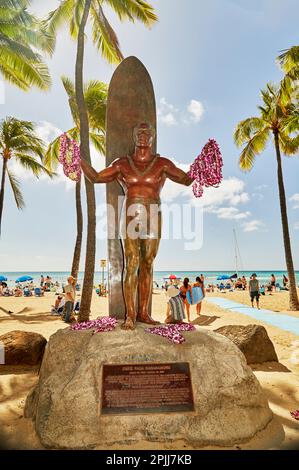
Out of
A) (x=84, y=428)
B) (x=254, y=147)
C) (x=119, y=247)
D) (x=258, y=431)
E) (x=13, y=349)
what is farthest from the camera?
(x=254, y=147)

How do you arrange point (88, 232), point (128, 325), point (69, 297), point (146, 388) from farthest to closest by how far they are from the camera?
point (69, 297) < point (88, 232) < point (128, 325) < point (146, 388)

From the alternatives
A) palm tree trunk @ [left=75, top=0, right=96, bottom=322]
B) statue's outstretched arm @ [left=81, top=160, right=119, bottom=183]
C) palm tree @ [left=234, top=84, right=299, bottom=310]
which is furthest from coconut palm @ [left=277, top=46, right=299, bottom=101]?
statue's outstretched arm @ [left=81, top=160, right=119, bottom=183]

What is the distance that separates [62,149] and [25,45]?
11263mm

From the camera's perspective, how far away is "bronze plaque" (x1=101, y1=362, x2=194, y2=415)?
2.89 m

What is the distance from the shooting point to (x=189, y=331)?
12.0 ft

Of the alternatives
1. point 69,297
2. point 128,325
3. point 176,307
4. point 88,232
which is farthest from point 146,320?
point 69,297

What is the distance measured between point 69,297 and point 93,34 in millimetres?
10537

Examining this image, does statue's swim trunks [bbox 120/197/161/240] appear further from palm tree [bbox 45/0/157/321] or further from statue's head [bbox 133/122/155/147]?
palm tree [bbox 45/0/157/321]

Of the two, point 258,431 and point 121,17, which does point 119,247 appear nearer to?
point 258,431

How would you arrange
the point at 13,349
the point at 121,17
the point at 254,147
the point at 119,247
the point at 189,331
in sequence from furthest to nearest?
the point at 254,147 < the point at 121,17 < the point at 13,349 < the point at 119,247 < the point at 189,331

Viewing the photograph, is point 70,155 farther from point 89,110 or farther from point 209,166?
point 89,110

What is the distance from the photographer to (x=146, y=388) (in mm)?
2988

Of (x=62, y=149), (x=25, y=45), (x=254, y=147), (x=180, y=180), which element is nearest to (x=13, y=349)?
(x=62, y=149)

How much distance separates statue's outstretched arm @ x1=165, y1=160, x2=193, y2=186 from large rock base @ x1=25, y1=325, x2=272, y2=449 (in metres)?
1.98
